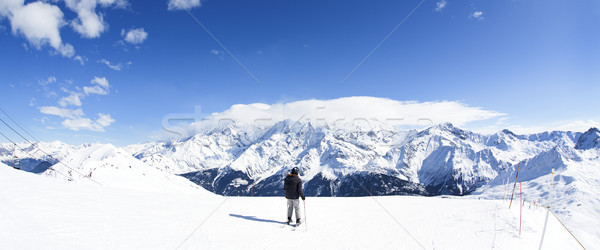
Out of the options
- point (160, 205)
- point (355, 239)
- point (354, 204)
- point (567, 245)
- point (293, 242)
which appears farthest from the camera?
point (354, 204)

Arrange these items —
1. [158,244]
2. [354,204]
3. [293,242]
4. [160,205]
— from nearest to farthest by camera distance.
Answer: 1. [158,244]
2. [293,242]
3. [160,205]
4. [354,204]

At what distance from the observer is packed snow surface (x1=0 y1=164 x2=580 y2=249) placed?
838 centimetres

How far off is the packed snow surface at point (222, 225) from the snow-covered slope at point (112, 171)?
33.9m

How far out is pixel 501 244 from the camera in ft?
34.4

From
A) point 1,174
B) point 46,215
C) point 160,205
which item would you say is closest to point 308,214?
point 160,205

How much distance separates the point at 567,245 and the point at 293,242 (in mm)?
11709

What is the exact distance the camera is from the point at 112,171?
277ft

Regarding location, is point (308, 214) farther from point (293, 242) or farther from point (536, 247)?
point (536, 247)

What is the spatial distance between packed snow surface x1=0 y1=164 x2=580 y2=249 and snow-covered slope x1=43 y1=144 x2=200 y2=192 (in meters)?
33.9

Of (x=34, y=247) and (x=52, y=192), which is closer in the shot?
(x=34, y=247)

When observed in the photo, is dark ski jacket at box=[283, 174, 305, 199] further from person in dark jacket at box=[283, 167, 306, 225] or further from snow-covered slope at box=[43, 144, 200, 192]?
snow-covered slope at box=[43, 144, 200, 192]

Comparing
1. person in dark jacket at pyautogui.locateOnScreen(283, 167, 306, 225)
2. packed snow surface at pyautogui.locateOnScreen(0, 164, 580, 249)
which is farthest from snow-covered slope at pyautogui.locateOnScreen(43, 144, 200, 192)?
person in dark jacket at pyautogui.locateOnScreen(283, 167, 306, 225)

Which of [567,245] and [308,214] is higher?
[308,214]

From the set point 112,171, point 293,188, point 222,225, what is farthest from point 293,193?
point 112,171
